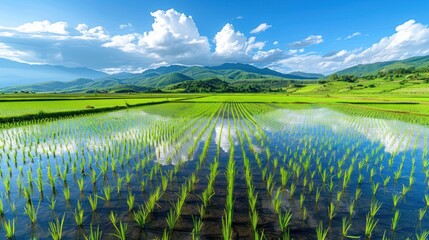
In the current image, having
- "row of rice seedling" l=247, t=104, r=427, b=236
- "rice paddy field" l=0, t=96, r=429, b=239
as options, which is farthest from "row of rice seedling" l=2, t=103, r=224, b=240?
"row of rice seedling" l=247, t=104, r=427, b=236

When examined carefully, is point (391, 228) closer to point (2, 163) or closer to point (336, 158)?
point (336, 158)

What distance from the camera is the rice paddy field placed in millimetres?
4148

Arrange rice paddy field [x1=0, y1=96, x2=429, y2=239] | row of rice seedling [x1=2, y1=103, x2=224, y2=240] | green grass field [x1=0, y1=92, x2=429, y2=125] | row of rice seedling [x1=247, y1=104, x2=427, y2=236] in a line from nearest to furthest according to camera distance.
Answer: rice paddy field [x1=0, y1=96, x2=429, y2=239] → row of rice seedling [x1=247, y1=104, x2=427, y2=236] → row of rice seedling [x1=2, y1=103, x2=224, y2=240] → green grass field [x1=0, y1=92, x2=429, y2=125]

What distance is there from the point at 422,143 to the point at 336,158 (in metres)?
6.18

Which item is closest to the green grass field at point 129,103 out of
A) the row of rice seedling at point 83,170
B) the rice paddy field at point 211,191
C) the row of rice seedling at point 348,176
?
the row of rice seedling at point 83,170

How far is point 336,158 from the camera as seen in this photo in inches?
343

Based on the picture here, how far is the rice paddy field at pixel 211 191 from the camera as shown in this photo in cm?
415

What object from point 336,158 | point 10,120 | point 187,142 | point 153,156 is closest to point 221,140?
point 187,142

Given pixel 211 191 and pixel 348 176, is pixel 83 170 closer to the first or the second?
pixel 211 191

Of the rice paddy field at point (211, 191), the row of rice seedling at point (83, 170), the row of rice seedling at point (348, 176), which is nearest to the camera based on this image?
the rice paddy field at point (211, 191)

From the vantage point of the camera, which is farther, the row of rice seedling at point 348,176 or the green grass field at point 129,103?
the green grass field at point 129,103

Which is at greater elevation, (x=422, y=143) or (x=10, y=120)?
(x=10, y=120)

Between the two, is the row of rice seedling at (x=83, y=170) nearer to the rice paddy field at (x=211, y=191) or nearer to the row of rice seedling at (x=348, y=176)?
the rice paddy field at (x=211, y=191)

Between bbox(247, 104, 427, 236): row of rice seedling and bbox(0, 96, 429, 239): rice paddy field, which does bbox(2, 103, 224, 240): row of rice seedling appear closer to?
bbox(0, 96, 429, 239): rice paddy field
